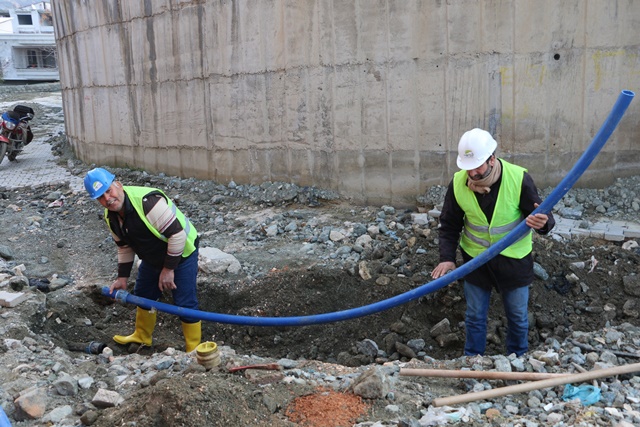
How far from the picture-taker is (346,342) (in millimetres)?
5195

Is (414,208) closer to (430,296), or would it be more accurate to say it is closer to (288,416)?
(430,296)

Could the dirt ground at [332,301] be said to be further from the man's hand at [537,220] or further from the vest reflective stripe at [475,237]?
the man's hand at [537,220]

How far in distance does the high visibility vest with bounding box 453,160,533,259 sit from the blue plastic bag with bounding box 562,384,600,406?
925 mm

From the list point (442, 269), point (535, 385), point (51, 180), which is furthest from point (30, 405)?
point (51, 180)

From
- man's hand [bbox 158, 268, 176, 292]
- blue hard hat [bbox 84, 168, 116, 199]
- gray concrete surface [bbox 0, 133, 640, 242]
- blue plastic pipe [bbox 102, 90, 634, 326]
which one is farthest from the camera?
gray concrete surface [bbox 0, 133, 640, 242]

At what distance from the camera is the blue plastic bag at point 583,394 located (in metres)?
3.15

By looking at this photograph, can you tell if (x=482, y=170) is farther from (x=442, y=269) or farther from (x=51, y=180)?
(x=51, y=180)

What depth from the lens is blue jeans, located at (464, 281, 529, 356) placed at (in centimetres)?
407

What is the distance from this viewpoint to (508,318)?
13.6ft

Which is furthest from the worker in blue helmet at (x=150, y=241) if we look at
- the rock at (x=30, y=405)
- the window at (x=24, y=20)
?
the window at (x=24, y=20)

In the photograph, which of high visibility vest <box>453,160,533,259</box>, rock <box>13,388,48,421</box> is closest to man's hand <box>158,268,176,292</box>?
rock <box>13,388,48,421</box>

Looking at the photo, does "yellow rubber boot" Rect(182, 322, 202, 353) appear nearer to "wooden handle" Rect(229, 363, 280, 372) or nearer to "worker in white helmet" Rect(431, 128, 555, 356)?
"wooden handle" Rect(229, 363, 280, 372)

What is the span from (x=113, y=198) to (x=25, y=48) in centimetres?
4234

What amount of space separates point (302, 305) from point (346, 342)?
541mm
